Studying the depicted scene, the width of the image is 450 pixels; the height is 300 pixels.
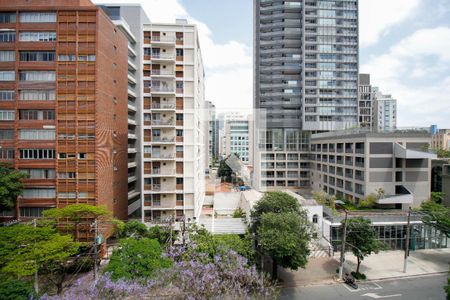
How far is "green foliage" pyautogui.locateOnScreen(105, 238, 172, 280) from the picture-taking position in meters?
13.5

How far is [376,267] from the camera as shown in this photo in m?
19.8

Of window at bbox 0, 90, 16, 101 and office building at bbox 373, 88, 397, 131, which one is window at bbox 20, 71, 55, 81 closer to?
window at bbox 0, 90, 16, 101

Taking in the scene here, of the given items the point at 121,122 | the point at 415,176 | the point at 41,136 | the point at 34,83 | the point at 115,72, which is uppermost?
the point at 115,72

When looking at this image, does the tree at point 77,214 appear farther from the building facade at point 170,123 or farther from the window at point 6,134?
the window at point 6,134

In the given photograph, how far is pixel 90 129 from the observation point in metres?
21.5

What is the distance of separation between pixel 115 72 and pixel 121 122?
17.5 ft

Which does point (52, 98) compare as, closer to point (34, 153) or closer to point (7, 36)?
point (34, 153)

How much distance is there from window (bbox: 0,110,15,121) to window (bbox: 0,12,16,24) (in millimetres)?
7972

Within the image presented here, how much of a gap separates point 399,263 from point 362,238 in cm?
609

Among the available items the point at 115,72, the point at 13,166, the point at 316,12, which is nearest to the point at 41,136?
the point at 13,166

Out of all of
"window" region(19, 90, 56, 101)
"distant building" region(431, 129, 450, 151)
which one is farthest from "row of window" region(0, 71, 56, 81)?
"distant building" region(431, 129, 450, 151)

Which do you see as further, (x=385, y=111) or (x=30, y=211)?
(x=385, y=111)

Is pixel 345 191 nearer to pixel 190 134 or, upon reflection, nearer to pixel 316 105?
pixel 316 105

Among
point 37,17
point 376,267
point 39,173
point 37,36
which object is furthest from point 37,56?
point 376,267
